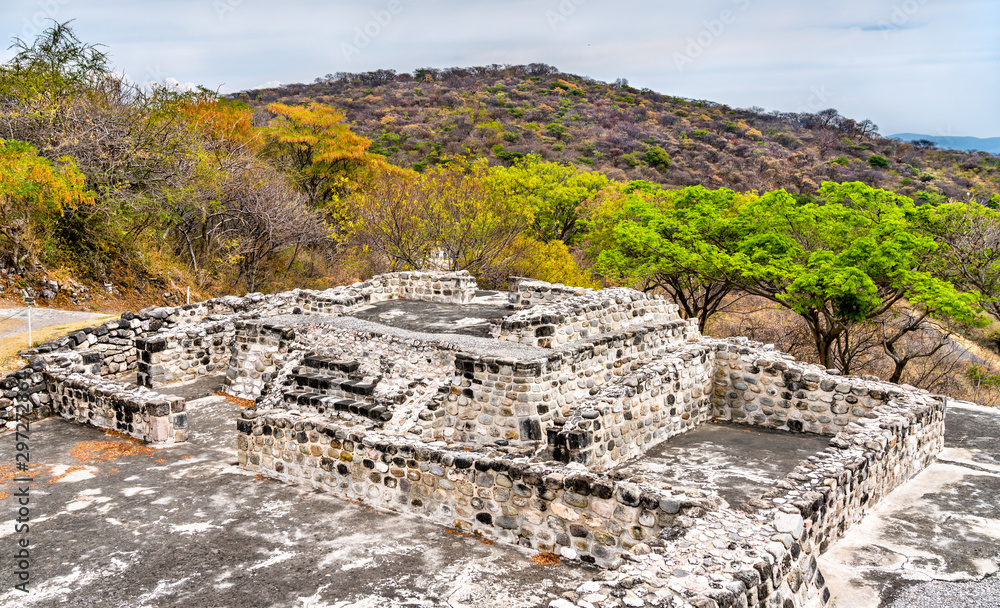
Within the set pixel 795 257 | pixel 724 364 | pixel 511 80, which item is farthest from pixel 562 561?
pixel 511 80

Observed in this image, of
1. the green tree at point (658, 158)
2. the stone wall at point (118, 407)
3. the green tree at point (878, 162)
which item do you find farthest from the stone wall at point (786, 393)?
the green tree at point (878, 162)

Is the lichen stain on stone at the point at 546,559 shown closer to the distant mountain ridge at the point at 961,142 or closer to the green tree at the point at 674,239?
the green tree at the point at 674,239

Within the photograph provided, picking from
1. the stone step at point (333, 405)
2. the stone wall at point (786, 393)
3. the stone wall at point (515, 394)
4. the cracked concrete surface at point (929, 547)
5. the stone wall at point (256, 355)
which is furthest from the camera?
the stone wall at point (256, 355)

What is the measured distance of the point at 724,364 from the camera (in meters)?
12.3

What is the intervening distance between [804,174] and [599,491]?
46.1m

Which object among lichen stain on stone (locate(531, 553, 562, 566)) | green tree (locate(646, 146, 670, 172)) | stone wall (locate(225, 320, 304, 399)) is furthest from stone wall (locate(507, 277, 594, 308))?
green tree (locate(646, 146, 670, 172))

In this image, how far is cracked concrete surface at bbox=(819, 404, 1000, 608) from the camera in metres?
6.22

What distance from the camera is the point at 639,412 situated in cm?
1036

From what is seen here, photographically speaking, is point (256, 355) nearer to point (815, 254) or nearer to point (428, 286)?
point (428, 286)

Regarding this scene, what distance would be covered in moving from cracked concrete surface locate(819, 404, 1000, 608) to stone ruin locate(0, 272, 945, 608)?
28 centimetres

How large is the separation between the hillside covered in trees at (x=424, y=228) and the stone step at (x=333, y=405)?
1001 centimetres

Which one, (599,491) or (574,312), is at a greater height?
(574,312)

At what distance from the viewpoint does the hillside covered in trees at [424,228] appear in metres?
17.9

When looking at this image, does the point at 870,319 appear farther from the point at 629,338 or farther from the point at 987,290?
the point at 629,338
